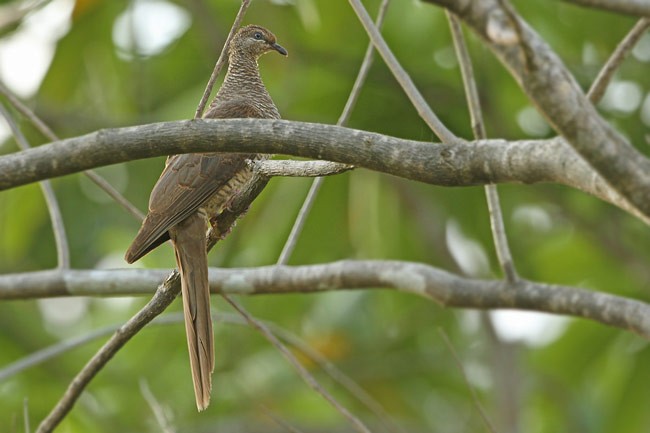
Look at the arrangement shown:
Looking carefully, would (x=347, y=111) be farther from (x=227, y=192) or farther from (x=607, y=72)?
(x=607, y=72)

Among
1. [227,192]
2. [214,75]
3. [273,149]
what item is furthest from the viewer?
[227,192]

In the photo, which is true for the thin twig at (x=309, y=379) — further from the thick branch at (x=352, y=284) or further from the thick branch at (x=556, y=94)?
the thick branch at (x=556, y=94)

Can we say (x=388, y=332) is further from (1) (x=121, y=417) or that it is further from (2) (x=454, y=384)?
(1) (x=121, y=417)

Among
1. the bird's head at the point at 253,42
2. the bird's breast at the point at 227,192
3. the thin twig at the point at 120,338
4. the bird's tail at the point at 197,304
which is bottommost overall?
the thin twig at the point at 120,338

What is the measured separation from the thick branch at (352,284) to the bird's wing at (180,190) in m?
0.39

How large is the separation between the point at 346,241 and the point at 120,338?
4.22 metres

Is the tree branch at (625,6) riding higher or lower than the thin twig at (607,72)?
lower

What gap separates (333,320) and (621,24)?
115 inches

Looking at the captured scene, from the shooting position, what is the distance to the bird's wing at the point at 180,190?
11.4 ft

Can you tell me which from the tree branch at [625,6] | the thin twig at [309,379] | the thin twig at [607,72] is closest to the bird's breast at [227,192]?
the thin twig at [309,379]

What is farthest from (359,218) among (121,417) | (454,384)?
(121,417)

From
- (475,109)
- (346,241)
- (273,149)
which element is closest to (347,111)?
(475,109)

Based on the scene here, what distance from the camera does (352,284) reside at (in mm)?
4043

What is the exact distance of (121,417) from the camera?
7.53 m
